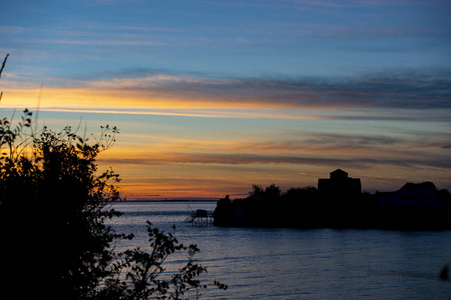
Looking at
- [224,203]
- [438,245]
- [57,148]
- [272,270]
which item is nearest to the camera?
[57,148]

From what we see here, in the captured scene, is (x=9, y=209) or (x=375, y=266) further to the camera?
(x=375, y=266)

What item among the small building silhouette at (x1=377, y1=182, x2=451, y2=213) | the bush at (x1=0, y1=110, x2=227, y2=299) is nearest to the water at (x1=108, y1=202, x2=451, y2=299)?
the bush at (x1=0, y1=110, x2=227, y2=299)

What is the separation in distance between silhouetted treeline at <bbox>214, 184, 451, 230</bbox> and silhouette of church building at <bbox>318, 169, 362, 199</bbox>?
0.52m

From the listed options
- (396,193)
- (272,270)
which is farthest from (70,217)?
(396,193)

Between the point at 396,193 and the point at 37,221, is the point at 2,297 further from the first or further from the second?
the point at 396,193

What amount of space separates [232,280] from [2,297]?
4846 cm

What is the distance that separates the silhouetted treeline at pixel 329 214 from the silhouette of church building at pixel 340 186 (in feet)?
1.72

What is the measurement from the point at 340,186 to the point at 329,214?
14.2 metres

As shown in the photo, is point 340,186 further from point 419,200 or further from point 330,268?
point 330,268

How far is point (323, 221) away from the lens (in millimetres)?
169375

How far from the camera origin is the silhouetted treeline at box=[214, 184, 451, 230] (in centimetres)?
14975

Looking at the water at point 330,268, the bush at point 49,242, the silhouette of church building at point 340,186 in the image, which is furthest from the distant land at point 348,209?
the bush at point 49,242

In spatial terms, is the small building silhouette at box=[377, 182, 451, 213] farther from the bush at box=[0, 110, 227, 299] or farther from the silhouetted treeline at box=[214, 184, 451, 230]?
the bush at box=[0, 110, 227, 299]

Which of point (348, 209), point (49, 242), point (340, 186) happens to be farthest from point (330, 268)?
point (340, 186)
